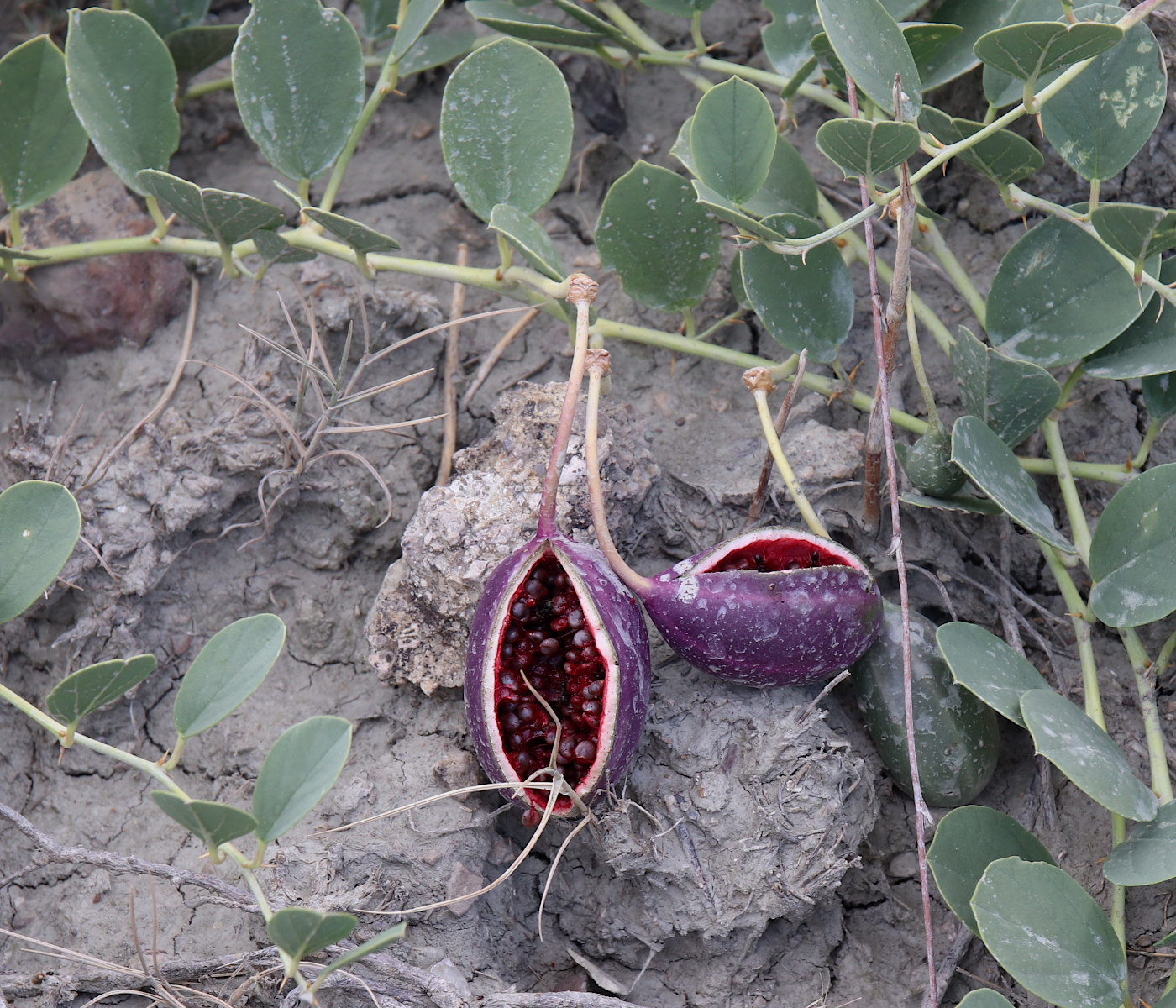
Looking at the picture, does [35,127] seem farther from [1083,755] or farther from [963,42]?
[1083,755]

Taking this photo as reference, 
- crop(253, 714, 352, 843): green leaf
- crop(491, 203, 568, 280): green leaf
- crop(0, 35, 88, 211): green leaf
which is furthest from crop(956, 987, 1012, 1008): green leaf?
crop(0, 35, 88, 211): green leaf

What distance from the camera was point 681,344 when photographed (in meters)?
1.68

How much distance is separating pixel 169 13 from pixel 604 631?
1492 millimetres

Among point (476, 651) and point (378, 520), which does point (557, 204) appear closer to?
point (378, 520)

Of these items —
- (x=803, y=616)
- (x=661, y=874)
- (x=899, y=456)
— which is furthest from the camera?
(x=899, y=456)

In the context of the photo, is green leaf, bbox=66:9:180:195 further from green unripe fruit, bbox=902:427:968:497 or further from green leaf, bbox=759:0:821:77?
green unripe fruit, bbox=902:427:968:497

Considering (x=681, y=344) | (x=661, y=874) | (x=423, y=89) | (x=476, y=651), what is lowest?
(x=661, y=874)

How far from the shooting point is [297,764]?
3.65 ft

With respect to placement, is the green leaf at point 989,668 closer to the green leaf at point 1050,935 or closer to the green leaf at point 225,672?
→ the green leaf at point 1050,935

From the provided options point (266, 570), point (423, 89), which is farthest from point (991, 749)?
point (423, 89)

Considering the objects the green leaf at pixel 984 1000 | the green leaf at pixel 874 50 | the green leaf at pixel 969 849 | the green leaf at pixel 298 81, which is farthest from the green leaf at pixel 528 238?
the green leaf at pixel 984 1000

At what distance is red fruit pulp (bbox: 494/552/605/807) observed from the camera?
1343mm

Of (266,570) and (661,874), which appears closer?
(661,874)

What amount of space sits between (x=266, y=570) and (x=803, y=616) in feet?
3.12
